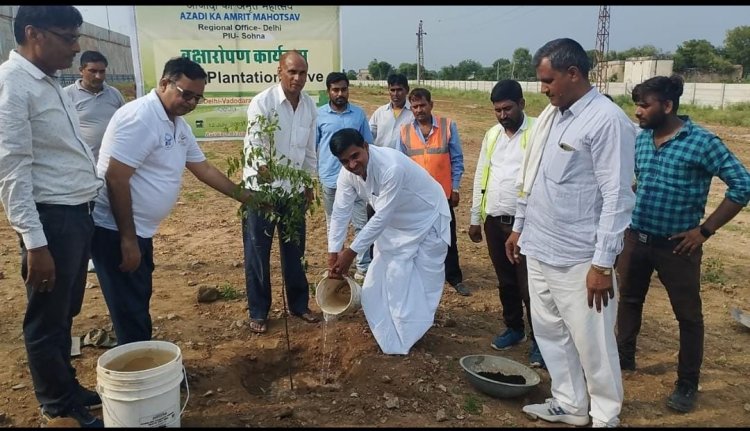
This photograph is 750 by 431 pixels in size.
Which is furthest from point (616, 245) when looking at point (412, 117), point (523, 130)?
point (412, 117)

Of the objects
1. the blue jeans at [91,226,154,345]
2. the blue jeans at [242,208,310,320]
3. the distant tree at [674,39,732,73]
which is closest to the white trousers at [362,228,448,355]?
the blue jeans at [242,208,310,320]

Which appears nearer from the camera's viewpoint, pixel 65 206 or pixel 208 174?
pixel 65 206

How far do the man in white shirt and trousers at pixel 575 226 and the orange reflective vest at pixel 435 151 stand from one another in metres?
2.07

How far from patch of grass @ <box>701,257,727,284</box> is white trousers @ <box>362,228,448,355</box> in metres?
3.32

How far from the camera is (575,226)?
9.36 ft

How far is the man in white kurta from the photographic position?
389cm

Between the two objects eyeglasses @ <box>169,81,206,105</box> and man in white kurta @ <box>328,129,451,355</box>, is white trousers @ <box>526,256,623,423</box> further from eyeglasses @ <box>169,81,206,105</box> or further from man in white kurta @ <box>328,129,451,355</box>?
eyeglasses @ <box>169,81,206,105</box>

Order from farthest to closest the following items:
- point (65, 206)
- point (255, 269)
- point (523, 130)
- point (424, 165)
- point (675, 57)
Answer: point (675, 57)
point (424, 165)
point (255, 269)
point (523, 130)
point (65, 206)

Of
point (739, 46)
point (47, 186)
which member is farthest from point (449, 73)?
point (47, 186)

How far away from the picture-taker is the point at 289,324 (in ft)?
15.3

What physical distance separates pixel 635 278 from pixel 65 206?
345cm

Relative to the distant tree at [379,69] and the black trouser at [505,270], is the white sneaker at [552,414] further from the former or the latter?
the distant tree at [379,69]

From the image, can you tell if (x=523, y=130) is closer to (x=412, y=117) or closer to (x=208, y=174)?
(x=412, y=117)

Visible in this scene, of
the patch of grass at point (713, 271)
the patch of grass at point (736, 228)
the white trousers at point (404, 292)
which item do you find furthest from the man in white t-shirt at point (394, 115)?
the patch of grass at point (736, 228)
